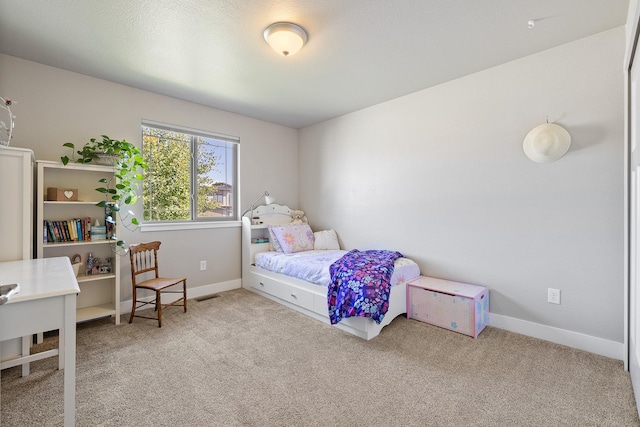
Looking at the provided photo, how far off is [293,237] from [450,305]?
2.09 m

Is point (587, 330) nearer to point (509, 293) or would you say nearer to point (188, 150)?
point (509, 293)

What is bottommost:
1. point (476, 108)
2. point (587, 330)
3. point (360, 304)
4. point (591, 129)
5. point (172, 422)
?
point (172, 422)

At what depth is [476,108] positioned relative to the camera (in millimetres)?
2814

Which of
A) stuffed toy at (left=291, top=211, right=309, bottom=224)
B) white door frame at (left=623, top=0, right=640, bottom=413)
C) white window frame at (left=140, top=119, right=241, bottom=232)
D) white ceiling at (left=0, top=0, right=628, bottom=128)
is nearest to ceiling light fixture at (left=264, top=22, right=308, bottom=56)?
white ceiling at (left=0, top=0, right=628, bottom=128)

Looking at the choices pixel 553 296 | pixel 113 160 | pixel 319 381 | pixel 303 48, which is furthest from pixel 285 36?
pixel 553 296

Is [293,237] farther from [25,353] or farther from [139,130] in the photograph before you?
[25,353]

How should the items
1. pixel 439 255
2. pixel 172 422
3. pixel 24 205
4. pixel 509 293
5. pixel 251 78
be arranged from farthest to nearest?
pixel 439 255, pixel 251 78, pixel 509 293, pixel 24 205, pixel 172 422

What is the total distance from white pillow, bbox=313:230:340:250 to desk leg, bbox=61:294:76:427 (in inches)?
117

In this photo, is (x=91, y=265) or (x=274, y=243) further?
(x=274, y=243)

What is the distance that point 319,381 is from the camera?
74.8 inches

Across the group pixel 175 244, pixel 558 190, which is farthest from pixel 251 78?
pixel 558 190

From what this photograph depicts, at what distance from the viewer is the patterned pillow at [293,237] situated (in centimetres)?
386

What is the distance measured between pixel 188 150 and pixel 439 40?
117 inches

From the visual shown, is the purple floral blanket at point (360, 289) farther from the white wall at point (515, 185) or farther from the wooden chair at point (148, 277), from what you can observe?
the wooden chair at point (148, 277)
